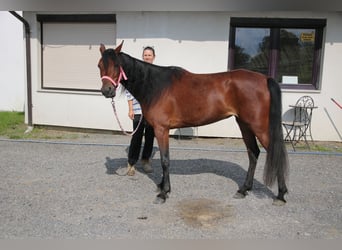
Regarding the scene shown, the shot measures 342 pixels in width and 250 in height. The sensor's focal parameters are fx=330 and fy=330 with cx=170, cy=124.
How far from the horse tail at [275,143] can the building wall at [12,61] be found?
8.50 meters

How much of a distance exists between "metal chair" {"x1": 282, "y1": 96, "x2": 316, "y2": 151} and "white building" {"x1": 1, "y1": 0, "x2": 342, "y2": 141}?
0.45 ft

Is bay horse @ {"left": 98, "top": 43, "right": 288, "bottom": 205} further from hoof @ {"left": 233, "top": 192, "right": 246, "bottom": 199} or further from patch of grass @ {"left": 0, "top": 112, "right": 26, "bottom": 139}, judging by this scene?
patch of grass @ {"left": 0, "top": 112, "right": 26, "bottom": 139}

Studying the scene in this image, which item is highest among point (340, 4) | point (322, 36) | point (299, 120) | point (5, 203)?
point (322, 36)

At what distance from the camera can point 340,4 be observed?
1538 millimetres

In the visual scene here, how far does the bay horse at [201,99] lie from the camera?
11.2 feet

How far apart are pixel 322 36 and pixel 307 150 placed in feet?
8.01

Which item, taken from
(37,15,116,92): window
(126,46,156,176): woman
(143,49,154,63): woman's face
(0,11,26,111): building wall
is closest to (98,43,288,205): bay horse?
(143,49,154,63): woman's face

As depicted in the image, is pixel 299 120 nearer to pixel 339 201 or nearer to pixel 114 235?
pixel 339 201

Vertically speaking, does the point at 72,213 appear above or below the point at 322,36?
below

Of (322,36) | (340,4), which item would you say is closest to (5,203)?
(340,4)

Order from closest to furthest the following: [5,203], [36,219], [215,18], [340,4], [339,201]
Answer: [340,4] < [36,219] < [5,203] < [339,201] < [215,18]

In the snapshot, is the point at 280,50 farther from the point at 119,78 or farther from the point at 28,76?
the point at 28,76

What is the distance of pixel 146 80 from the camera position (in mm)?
3688

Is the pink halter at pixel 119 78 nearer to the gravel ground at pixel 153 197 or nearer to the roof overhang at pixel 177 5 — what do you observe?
the gravel ground at pixel 153 197
